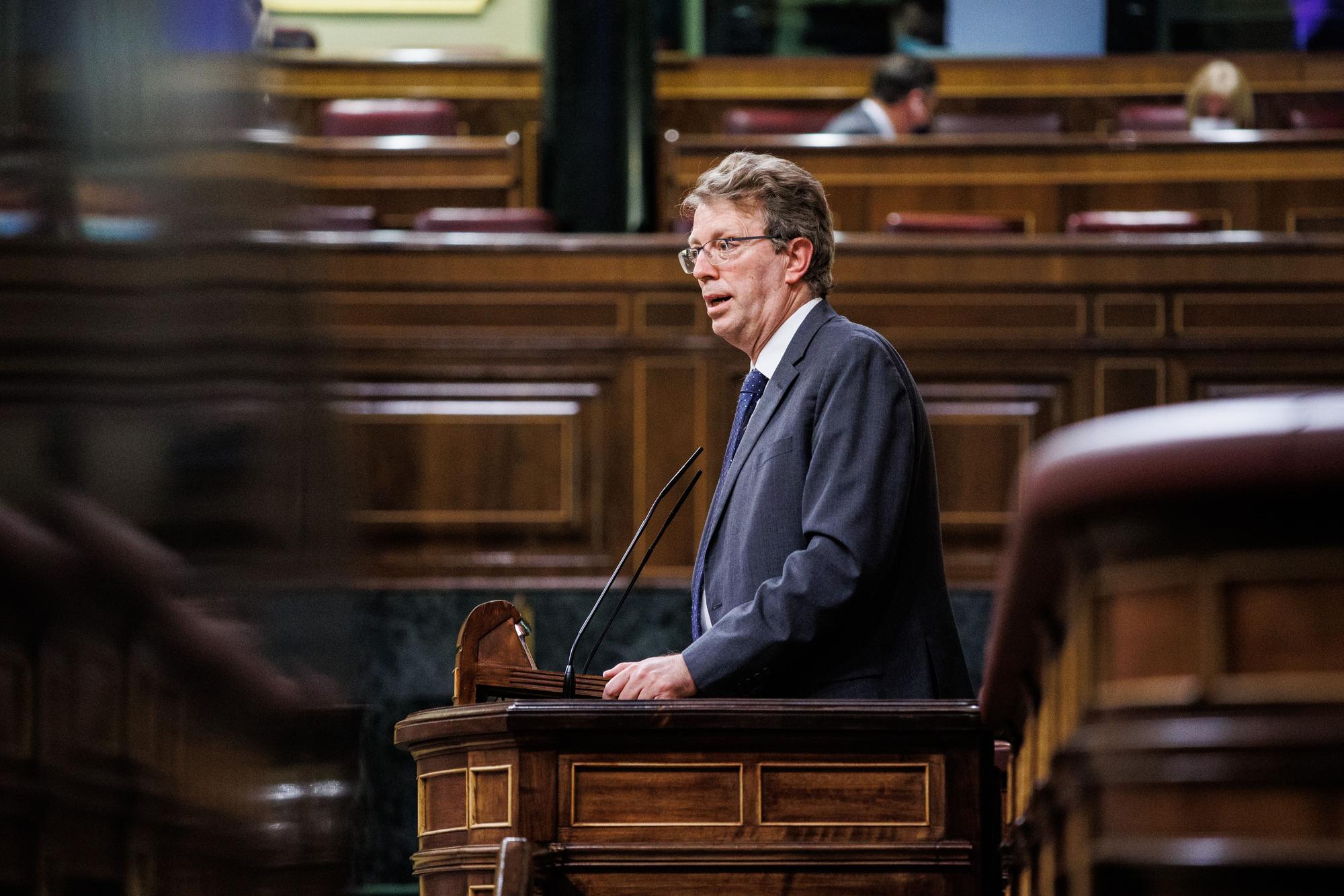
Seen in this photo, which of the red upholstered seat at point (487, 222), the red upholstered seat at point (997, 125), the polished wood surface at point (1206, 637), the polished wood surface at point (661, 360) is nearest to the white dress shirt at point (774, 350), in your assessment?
the polished wood surface at point (1206, 637)

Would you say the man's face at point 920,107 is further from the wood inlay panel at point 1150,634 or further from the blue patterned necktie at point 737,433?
the wood inlay panel at point 1150,634

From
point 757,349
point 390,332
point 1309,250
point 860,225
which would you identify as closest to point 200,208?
point 757,349

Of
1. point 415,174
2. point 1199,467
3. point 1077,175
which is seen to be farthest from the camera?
point 415,174

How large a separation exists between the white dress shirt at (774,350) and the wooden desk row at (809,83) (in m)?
4.27

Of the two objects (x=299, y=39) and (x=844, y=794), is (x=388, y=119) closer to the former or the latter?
(x=299, y=39)

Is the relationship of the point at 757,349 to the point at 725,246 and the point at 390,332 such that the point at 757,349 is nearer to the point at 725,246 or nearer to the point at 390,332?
the point at 725,246

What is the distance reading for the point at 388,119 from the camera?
550 cm

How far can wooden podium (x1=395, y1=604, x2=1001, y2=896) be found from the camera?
128 centimetres

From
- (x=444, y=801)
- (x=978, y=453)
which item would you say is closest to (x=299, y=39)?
(x=978, y=453)

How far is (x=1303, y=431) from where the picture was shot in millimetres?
483

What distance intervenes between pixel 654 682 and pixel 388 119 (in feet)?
14.1

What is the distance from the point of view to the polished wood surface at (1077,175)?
14.4 feet

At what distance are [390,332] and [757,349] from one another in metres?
2.11

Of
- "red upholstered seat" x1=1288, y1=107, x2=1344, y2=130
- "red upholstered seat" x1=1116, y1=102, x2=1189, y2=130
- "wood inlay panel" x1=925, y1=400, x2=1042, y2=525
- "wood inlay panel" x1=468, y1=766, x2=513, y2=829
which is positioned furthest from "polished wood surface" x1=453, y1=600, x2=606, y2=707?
"red upholstered seat" x1=1288, y1=107, x2=1344, y2=130
